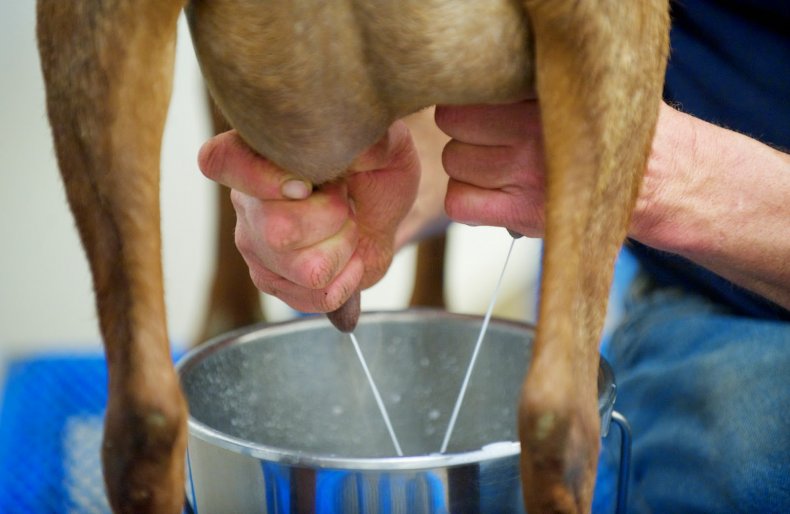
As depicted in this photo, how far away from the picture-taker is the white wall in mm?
1936

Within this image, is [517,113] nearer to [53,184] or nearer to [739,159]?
[739,159]

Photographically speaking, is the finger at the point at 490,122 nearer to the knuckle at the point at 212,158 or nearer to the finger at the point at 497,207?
the finger at the point at 497,207

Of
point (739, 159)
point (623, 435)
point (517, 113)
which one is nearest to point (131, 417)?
point (517, 113)

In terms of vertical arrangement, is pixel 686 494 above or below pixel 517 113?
below

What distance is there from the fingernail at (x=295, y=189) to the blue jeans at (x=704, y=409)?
1.09ft

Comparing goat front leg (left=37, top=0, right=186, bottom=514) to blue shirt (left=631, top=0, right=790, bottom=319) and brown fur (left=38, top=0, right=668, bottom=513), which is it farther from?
blue shirt (left=631, top=0, right=790, bottom=319)

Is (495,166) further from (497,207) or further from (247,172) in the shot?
(247,172)

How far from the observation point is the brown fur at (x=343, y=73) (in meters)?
0.50

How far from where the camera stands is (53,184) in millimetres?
2066

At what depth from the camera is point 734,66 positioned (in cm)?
108

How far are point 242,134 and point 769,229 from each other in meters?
0.50

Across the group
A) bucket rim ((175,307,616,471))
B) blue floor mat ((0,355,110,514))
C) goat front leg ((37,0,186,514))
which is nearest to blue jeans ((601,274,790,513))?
bucket rim ((175,307,616,471))

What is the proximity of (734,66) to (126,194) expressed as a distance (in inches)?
30.8

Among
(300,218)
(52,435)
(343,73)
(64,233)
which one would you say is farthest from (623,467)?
(64,233)
